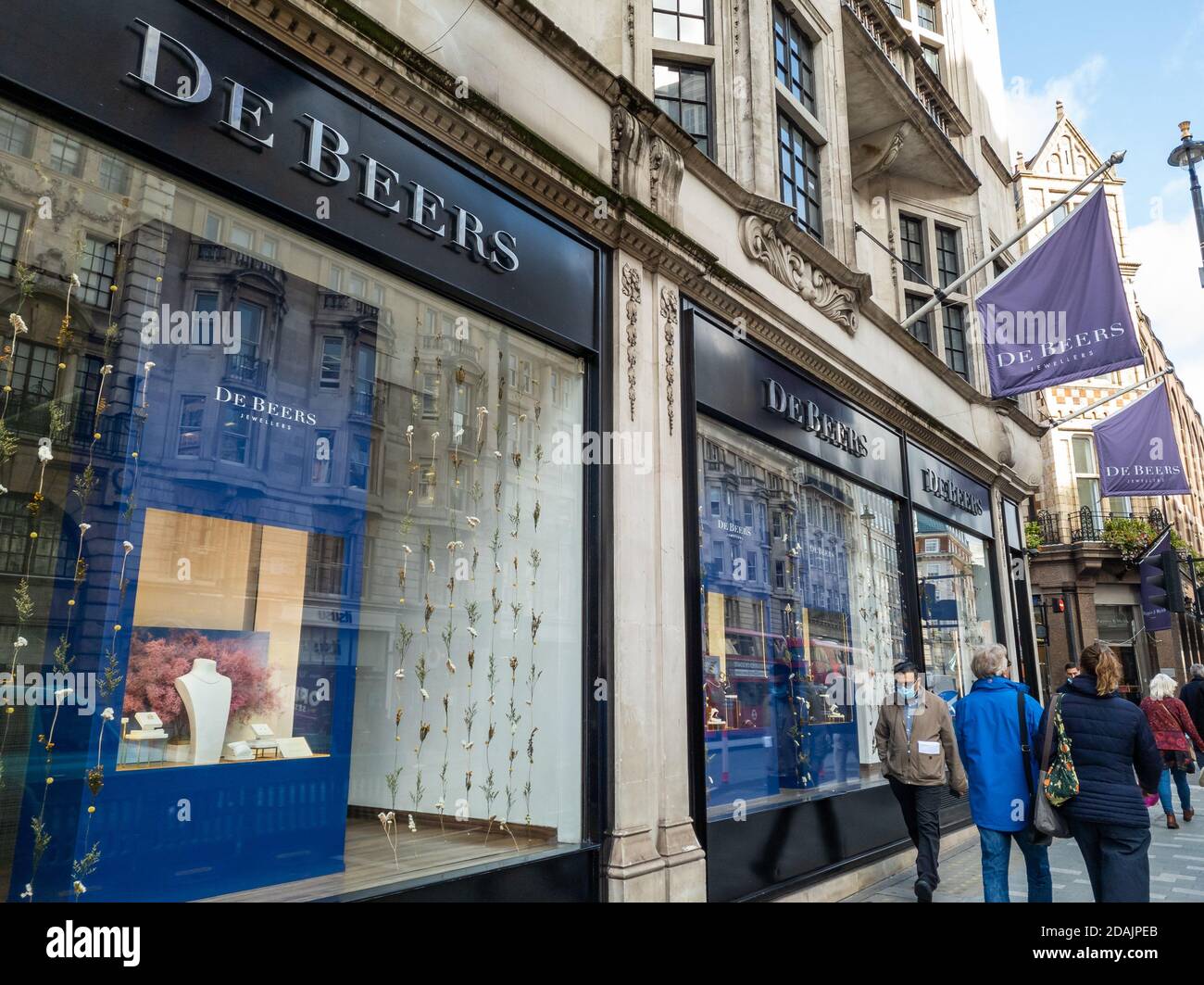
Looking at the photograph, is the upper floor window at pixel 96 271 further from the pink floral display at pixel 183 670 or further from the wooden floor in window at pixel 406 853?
the wooden floor in window at pixel 406 853

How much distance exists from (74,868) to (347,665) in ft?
5.87

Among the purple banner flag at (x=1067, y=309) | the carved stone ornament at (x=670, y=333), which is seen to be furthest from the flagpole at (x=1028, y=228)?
the carved stone ornament at (x=670, y=333)

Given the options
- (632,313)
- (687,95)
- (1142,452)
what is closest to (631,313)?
(632,313)

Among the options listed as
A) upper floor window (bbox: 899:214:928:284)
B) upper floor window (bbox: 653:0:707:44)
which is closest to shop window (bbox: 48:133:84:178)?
upper floor window (bbox: 653:0:707:44)

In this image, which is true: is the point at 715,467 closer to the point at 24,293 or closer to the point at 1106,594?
the point at 24,293

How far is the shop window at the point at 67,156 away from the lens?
4051mm

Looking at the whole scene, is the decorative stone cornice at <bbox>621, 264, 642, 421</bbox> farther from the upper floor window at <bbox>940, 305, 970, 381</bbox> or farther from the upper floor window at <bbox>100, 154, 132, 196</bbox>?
the upper floor window at <bbox>940, 305, 970, 381</bbox>

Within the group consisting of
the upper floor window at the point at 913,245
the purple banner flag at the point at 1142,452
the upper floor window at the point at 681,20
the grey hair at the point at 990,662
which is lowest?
the grey hair at the point at 990,662

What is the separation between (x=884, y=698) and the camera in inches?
436

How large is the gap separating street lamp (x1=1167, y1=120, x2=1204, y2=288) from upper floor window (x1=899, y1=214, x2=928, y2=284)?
4.09 m

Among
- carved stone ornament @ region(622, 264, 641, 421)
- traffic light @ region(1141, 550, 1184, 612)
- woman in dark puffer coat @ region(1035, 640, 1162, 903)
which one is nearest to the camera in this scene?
woman in dark puffer coat @ region(1035, 640, 1162, 903)

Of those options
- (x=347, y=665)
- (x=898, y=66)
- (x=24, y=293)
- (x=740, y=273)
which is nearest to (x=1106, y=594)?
(x=898, y=66)

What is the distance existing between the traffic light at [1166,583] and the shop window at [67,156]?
43.5 ft

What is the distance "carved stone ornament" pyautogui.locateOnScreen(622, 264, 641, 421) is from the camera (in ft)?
23.1
